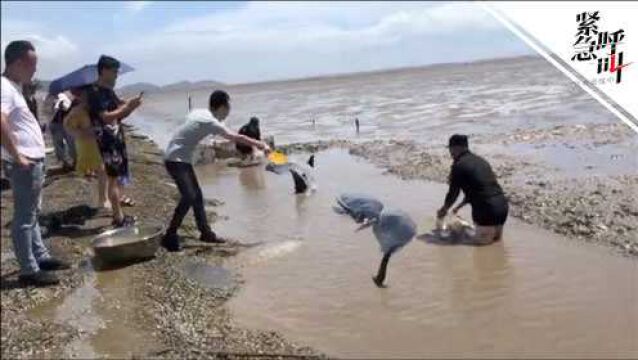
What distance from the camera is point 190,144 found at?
627 centimetres

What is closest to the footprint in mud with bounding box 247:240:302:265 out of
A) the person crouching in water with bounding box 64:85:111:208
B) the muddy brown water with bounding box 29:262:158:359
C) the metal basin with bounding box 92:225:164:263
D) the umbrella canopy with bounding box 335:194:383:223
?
the metal basin with bounding box 92:225:164:263

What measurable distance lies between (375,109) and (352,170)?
15.3m

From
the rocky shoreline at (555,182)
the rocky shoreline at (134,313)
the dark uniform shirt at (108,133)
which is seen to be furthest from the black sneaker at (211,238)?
A: the rocky shoreline at (555,182)

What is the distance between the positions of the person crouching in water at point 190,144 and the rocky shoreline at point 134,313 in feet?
1.13

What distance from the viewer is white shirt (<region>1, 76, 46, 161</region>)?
Result: 12.8ft

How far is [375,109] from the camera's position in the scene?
26.7 meters

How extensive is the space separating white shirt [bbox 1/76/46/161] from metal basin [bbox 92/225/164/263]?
1353mm

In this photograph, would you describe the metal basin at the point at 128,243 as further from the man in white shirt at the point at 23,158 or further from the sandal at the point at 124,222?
the man in white shirt at the point at 23,158

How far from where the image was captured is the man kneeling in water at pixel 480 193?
252 inches

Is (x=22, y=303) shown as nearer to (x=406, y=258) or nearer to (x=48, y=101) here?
(x=406, y=258)

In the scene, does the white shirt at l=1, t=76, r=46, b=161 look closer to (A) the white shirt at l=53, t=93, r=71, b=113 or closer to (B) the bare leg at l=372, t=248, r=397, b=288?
(B) the bare leg at l=372, t=248, r=397, b=288

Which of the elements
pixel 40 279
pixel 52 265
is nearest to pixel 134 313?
pixel 40 279

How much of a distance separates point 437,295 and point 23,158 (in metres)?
3.23

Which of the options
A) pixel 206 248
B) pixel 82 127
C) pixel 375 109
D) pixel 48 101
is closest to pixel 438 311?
pixel 206 248
